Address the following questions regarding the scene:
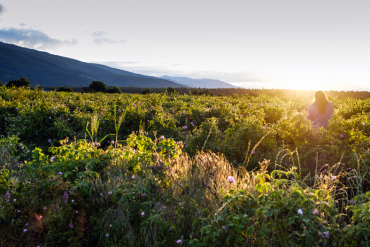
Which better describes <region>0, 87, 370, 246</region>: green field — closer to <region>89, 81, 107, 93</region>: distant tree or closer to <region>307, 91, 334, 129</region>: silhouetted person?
<region>307, 91, 334, 129</region>: silhouetted person

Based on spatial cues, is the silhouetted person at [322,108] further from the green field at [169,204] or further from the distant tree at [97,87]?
the distant tree at [97,87]

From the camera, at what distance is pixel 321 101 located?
648 centimetres

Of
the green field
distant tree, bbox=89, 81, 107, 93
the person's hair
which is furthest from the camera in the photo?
distant tree, bbox=89, 81, 107, 93

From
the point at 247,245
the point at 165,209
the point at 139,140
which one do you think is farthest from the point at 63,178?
the point at 247,245

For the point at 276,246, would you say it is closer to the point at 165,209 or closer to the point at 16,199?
the point at 165,209

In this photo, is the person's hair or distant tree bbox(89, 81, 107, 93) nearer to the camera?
the person's hair

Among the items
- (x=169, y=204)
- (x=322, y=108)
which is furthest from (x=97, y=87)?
(x=169, y=204)

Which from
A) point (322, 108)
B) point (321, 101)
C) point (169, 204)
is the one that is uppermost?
point (321, 101)

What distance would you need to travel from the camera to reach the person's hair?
6486 mm

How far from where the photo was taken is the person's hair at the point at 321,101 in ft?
21.3

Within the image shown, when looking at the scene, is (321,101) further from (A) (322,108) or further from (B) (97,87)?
(B) (97,87)

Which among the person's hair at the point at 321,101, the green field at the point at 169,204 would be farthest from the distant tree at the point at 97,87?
the green field at the point at 169,204

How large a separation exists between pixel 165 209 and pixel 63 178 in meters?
1.35

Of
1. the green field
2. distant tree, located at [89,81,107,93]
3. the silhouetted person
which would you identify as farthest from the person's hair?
distant tree, located at [89,81,107,93]
